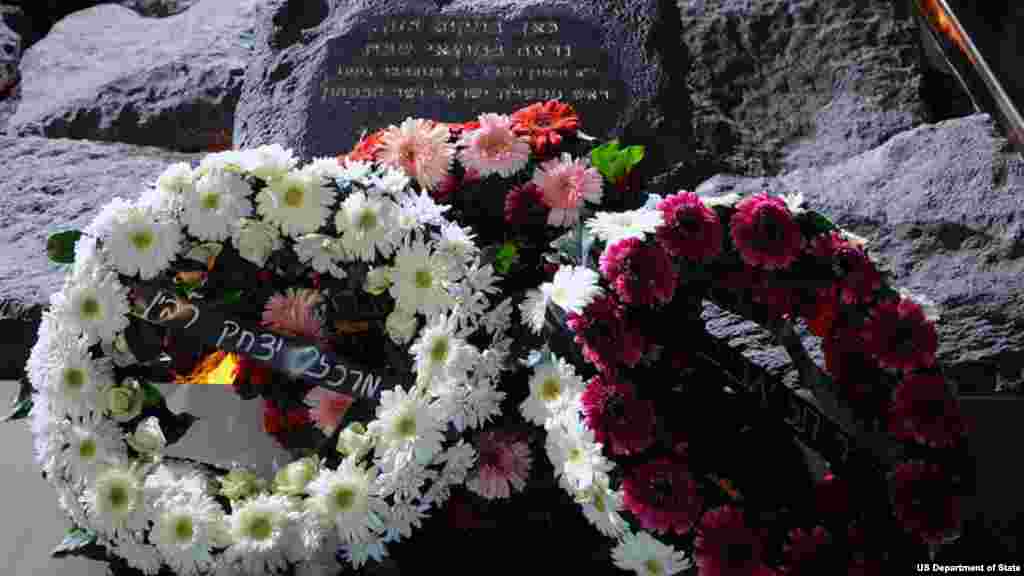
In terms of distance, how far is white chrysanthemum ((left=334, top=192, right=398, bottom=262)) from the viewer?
198 cm

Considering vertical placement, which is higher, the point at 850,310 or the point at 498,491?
the point at 850,310

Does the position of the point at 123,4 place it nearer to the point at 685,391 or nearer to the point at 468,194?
the point at 468,194

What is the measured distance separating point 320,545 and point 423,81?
1.58m

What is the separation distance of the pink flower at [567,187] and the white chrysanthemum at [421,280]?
0.27 m

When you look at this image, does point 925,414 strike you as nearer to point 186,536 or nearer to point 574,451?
point 574,451

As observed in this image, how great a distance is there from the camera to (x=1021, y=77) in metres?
3.34

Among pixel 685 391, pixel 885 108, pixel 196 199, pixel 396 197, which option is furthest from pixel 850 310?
pixel 885 108

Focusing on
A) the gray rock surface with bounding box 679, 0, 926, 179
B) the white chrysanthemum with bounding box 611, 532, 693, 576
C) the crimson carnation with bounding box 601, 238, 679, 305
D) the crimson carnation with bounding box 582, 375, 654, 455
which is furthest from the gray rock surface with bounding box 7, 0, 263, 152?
the white chrysanthemum with bounding box 611, 532, 693, 576

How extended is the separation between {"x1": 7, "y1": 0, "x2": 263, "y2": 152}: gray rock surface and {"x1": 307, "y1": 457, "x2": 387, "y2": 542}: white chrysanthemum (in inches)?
85.3

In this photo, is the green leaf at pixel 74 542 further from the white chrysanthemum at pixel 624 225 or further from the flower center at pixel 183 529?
the white chrysanthemum at pixel 624 225

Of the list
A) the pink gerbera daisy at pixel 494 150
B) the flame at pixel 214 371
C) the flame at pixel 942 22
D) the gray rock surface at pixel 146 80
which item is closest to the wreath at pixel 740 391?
the pink gerbera daisy at pixel 494 150

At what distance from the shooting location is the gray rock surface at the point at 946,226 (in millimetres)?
2457

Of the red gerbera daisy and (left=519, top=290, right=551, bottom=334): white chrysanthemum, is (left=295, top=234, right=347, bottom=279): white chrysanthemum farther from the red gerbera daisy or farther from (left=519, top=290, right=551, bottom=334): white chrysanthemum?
the red gerbera daisy

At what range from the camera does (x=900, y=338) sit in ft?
5.76
